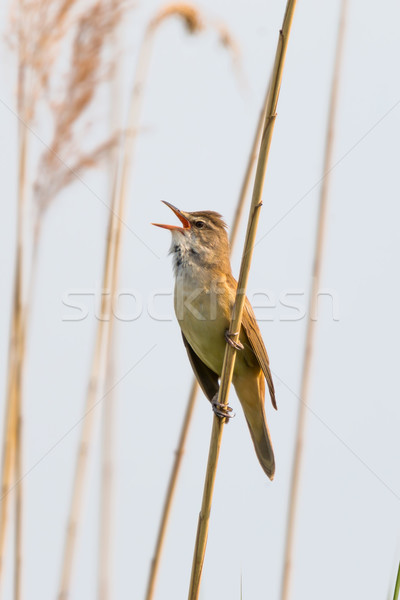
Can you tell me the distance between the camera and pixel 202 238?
11.5ft

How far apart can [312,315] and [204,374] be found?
674 millimetres

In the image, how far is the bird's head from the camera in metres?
3.43

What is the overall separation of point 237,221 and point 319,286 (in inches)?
22.6

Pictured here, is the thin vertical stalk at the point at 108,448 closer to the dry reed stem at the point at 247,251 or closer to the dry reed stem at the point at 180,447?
the dry reed stem at the point at 180,447

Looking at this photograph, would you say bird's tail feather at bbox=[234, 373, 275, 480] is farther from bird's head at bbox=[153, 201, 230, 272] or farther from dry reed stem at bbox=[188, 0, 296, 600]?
dry reed stem at bbox=[188, 0, 296, 600]

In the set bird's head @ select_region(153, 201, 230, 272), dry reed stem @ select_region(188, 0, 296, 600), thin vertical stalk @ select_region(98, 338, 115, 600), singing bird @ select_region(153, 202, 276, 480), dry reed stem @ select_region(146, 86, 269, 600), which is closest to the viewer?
dry reed stem @ select_region(188, 0, 296, 600)

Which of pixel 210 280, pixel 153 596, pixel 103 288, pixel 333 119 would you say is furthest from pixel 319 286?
pixel 153 596

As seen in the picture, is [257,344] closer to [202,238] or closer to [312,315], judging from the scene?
[312,315]

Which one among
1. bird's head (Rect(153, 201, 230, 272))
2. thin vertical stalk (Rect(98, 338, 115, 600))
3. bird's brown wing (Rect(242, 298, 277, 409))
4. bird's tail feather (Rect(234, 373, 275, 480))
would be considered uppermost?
bird's head (Rect(153, 201, 230, 272))

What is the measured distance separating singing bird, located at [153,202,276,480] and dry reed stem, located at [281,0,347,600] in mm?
174

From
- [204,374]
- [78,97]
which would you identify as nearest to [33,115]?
[78,97]

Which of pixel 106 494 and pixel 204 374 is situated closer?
pixel 106 494

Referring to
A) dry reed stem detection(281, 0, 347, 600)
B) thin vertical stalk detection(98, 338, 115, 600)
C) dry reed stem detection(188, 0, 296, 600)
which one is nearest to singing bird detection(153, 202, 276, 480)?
dry reed stem detection(281, 0, 347, 600)

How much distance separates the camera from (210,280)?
3.35 meters
